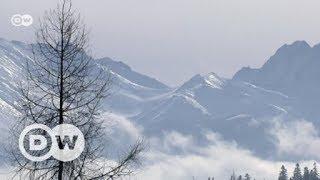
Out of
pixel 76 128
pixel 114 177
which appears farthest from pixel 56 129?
pixel 114 177

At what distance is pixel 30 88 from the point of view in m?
29.0

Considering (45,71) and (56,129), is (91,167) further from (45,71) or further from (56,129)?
(45,71)

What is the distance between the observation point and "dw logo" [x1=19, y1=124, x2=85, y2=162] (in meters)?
28.3

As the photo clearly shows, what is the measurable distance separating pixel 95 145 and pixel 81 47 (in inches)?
138

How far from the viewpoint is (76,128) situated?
2870cm

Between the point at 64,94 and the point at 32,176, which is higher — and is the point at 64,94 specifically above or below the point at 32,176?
above

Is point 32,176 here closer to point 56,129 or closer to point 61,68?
point 56,129

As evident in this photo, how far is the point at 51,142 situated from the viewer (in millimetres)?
28281

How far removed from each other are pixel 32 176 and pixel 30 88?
3.08 metres

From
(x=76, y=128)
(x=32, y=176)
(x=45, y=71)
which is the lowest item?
(x=32, y=176)

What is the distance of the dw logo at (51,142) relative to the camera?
92.7ft

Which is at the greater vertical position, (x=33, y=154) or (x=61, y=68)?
(x=61, y=68)

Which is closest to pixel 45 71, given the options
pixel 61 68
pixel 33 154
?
pixel 61 68

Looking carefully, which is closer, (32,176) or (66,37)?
(32,176)
